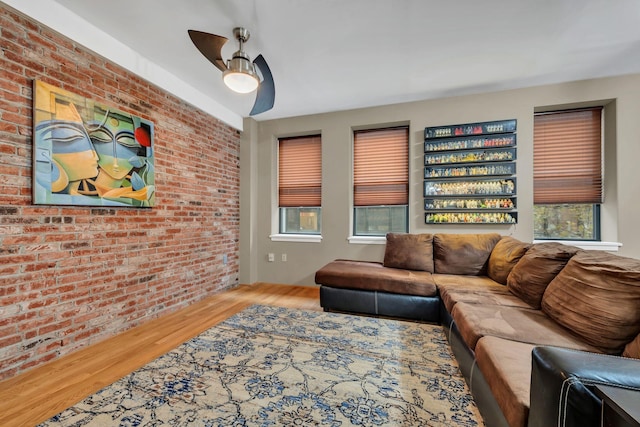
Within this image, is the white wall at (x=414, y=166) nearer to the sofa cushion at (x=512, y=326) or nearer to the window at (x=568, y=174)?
the window at (x=568, y=174)

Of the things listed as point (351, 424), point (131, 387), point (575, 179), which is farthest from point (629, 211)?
point (131, 387)

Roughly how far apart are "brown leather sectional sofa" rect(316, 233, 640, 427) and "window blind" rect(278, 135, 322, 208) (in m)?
1.50

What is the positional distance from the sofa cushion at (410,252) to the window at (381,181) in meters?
0.52

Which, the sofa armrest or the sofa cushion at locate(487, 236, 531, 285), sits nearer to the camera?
the sofa armrest

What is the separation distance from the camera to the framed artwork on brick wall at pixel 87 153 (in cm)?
190

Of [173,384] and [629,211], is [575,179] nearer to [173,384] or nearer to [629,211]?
[629,211]

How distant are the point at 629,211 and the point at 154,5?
5071 mm

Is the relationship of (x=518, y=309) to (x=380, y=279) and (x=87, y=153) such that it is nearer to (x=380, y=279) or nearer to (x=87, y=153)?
(x=380, y=279)

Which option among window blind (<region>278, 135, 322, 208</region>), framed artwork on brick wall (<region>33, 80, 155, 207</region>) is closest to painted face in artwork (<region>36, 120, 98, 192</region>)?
framed artwork on brick wall (<region>33, 80, 155, 207</region>)

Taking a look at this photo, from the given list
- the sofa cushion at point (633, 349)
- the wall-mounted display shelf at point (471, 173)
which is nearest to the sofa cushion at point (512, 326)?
the sofa cushion at point (633, 349)

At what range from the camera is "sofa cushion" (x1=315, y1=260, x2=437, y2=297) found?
2.65 meters

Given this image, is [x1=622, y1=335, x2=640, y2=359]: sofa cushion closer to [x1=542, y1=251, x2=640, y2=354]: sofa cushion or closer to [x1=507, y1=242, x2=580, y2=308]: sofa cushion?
[x1=542, y1=251, x2=640, y2=354]: sofa cushion

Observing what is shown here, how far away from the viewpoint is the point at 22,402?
60.3 inches

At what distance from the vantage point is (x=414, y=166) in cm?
365
